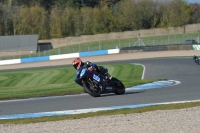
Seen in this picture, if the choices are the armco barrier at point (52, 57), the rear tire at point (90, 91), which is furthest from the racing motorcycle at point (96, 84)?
the armco barrier at point (52, 57)

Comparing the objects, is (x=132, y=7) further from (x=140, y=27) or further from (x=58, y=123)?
(x=58, y=123)

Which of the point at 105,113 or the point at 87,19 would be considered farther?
the point at 87,19

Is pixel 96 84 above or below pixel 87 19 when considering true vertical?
below

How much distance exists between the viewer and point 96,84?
1747cm

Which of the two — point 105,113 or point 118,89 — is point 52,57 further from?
point 105,113

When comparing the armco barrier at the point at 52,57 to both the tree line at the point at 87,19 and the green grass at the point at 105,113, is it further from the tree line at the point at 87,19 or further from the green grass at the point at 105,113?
the green grass at the point at 105,113

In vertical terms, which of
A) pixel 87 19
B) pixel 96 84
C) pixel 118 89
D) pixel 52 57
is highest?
pixel 87 19

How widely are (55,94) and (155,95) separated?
4766 mm

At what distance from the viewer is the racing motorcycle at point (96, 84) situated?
17062 mm

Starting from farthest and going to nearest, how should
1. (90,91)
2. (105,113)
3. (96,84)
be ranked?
(96,84) → (90,91) → (105,113)

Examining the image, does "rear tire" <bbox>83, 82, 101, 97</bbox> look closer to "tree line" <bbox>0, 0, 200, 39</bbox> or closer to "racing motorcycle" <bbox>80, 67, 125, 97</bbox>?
"racing motorcycle" <bbox>80, 67, 125, 97</bbox>

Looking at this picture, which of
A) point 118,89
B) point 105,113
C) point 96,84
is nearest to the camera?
point 105,113

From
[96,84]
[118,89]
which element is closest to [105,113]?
[96,84]

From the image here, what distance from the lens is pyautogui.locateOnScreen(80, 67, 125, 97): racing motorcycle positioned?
17062 millimetres
